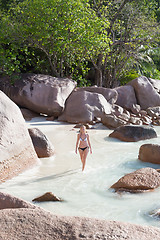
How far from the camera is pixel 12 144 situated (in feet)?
19.0

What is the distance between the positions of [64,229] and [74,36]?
38.7ft

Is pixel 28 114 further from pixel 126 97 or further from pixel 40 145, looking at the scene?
pixel 40 145

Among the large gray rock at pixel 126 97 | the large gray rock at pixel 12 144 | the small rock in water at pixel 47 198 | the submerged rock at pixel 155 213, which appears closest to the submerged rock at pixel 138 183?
the submerged rock at pixel 155 213

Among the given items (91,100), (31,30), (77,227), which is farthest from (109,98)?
(77,227)

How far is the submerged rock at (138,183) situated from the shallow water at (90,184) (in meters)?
0.15

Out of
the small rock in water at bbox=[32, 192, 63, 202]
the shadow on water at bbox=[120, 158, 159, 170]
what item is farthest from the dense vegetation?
the small rock in water at bbox=[32, 192, 63, 202]

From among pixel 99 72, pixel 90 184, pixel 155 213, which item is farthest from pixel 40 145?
pixel 99 72

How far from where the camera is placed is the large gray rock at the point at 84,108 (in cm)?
1195

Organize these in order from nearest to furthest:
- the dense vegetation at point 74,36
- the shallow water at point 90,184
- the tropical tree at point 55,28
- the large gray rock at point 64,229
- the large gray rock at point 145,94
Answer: the large gray rock at point 64,229 < the shallow water at point 90,184 < the tropical tree at point 55,28 < the dense vegetation at point 74,36 < the large gray rock at point 145,94

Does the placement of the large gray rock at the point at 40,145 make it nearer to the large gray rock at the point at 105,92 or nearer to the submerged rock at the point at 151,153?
the submerged rock at the point at 151,153

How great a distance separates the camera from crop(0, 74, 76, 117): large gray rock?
12.3 m

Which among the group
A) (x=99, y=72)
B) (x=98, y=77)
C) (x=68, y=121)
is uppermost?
(x=99, y=72)

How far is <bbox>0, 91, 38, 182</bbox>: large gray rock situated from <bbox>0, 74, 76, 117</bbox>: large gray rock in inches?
236

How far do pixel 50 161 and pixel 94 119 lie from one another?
17.7ft
